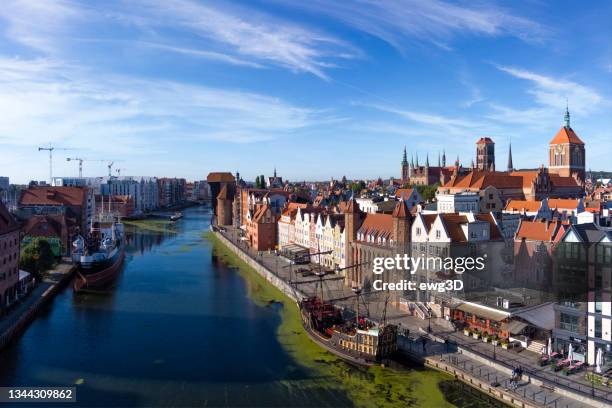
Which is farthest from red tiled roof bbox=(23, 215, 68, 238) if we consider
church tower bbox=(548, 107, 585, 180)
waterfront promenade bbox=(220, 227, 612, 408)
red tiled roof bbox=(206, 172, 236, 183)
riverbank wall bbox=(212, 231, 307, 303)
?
church tower bbox=(548, 107, 585, 180)

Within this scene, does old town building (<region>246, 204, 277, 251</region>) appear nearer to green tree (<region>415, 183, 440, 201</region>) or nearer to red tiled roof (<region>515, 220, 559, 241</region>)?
red tiled roof (<region>515, 220, 559, 241</region>)

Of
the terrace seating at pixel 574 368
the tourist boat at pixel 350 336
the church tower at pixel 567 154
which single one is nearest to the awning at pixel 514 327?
the terrace seating at pixel 574 368

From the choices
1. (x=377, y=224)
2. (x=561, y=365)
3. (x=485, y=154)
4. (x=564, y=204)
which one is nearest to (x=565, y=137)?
(x=485, y=154)

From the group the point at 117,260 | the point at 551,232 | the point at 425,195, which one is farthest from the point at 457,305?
the point at 425,195

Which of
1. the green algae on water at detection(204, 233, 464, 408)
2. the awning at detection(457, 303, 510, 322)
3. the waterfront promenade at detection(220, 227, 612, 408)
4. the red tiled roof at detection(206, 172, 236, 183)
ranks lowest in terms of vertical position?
the green algae on water at detection(204, 233, 464, 408)

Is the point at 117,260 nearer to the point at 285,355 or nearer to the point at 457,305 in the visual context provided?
the point at 285,355

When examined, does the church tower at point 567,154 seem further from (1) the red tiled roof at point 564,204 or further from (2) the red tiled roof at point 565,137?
(1) the red tiled roof at point 564,204
